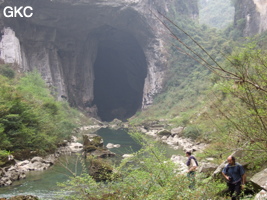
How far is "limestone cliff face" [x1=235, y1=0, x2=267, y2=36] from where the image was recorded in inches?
1316

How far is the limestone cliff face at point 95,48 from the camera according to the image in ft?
131

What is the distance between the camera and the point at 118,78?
59.5 meters

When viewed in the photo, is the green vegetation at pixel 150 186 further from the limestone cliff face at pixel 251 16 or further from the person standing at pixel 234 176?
the limestone cliff face at pixel 251 16

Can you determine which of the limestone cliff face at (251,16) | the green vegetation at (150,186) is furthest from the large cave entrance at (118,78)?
the green vegetation at (150,186)

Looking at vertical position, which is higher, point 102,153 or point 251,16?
point 251,16

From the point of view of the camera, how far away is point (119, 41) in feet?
177

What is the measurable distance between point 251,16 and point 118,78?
32479mm

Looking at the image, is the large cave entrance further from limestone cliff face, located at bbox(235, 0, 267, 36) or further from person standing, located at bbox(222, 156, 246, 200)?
person standing, located at bbox(222, 156, 246, 200)

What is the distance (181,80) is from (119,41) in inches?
667

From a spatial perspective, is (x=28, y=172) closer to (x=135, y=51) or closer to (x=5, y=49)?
(x=5, y=49)

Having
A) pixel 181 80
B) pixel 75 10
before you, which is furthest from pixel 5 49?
pixel 181 80

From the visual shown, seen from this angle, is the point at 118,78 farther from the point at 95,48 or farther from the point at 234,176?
the point at 234,176

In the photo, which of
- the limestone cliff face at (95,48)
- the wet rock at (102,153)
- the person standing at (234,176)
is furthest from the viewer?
the limestone cliff face at (95,48)

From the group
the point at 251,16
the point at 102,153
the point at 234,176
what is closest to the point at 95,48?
the point at 251,16
